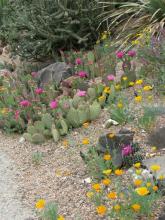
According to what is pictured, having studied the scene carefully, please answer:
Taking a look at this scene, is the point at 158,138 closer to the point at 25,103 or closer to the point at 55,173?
the point at 55,173

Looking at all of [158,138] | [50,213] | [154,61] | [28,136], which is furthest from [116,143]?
[154,61]

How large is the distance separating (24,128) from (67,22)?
8.36ft

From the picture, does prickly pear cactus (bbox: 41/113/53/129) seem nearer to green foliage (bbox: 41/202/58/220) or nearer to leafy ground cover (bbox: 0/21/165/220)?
leafy ground cover (bbox: 0/21/165/220)

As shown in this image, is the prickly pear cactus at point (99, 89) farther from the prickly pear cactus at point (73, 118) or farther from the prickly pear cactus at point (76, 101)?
the prickly pear cactus at point (73, 118)

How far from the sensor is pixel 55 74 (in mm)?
7570

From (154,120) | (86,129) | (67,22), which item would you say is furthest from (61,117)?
(67,22)

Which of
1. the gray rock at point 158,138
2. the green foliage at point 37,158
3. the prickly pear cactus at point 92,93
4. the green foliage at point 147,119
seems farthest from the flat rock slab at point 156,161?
the prickly pear cactus at point 92,93

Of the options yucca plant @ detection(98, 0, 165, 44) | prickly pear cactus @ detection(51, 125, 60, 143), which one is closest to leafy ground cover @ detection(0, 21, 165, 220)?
prickly pear cactus @ detection(51, 125, 60, 143)

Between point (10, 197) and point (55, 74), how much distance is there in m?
2.95

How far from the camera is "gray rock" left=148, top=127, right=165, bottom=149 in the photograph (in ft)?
16.3

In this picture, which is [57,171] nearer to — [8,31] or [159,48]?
[159,48]

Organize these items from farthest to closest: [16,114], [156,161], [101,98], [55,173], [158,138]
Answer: [16,114]
[101,98]
[55,173]
[158,138]
[156,161]

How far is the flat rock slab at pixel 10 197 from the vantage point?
4.61 meters

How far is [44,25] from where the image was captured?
8.46m
